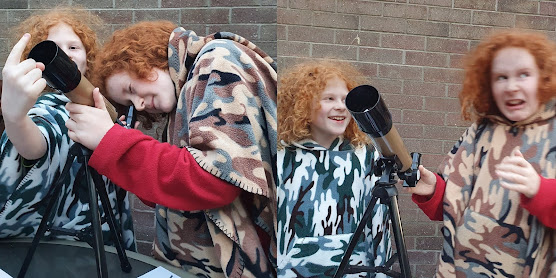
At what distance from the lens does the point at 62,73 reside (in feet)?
3.18

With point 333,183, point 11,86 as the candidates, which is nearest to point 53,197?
point 11,86

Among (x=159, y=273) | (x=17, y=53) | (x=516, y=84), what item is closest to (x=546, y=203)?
(x=516, y=84)

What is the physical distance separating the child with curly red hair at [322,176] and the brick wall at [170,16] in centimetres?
14

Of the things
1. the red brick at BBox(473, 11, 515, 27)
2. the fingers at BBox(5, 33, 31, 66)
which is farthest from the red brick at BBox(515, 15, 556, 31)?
the fingers at BBox(5, 33, 31, 66)

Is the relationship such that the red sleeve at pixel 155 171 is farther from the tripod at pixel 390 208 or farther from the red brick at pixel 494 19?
the red brick at pixel 494 19

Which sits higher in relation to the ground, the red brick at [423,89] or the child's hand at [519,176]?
the red brick at [423,89]

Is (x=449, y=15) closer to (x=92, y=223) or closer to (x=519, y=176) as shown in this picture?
(x=519, y=176)

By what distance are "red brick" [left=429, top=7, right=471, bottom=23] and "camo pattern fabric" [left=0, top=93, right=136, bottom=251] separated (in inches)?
32.6

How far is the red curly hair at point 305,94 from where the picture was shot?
3.99 feet

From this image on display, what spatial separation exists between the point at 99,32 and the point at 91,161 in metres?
0.34

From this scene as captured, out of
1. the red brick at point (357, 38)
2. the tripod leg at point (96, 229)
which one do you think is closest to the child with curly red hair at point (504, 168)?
the red brick at point (357, 38)

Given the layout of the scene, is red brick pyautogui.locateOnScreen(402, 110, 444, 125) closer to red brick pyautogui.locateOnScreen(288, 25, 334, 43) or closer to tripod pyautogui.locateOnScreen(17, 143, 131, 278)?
red brick pyautogui.locateOnScreen(288, 25, 334, 43)

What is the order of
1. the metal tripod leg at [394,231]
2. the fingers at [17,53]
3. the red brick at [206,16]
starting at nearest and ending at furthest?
1. the fingers at [17,53]
2. the metal tripod leg at [394,231]
3. the red brick at [206,16]

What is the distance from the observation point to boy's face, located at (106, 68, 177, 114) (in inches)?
44.4
